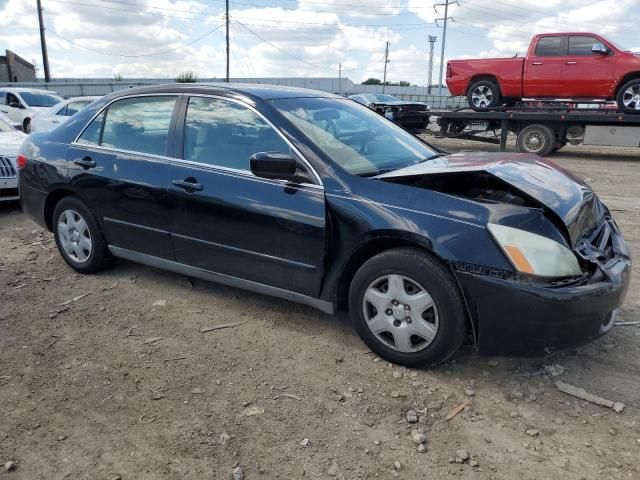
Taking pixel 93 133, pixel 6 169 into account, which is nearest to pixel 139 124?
pixel 93 133

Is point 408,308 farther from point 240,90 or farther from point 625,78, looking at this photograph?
point 625,78

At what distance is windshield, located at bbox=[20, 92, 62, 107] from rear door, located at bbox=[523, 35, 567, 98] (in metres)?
14.6

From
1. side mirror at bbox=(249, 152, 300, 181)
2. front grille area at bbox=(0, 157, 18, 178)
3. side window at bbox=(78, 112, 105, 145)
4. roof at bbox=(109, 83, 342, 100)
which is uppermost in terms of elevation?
roof at bbox=(109, 83, 342, 100)

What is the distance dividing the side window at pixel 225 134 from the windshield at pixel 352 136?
0.19 metres

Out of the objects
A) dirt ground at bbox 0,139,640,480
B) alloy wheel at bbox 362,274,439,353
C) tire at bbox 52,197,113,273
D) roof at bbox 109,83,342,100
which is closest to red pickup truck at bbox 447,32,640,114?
dirt ground at bbox 0,139,640,480

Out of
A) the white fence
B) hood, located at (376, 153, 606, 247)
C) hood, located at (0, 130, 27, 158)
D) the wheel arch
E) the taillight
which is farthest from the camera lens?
the white fence

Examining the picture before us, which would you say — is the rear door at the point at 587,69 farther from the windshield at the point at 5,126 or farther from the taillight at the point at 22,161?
the taillight at the point at 22,161

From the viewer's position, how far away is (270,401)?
2934 millimetres

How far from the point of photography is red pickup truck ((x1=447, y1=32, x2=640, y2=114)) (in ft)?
40.9

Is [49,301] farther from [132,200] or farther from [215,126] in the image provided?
[215,126]

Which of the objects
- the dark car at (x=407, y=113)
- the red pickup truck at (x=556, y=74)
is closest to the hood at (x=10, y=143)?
the dark car at (x=407, y=113)

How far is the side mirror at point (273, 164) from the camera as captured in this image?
327 centimetres

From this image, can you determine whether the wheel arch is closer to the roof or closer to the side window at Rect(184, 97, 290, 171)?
the roof

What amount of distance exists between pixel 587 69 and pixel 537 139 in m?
1.94
